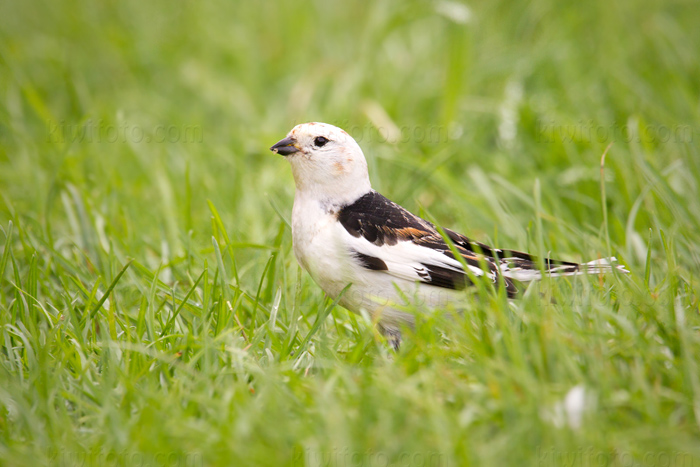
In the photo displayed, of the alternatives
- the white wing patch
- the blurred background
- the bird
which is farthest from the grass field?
the white wing patch

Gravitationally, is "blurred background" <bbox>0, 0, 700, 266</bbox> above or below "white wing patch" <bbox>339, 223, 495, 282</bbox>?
above

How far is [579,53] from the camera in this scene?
6230 millimetres

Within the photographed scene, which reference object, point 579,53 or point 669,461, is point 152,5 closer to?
point 579,53

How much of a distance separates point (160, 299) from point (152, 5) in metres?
5.64

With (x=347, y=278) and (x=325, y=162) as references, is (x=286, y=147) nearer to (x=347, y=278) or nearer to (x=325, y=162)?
(x=325, y=162)

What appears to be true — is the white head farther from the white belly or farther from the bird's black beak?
the white belly

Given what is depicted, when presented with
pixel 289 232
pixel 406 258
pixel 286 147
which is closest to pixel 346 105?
pixel 289 232

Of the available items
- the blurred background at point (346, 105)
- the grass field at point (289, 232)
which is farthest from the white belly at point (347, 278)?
the blurred background at point (346, 105)

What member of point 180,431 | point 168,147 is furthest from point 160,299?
point 168,147

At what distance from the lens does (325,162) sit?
9.91 feet

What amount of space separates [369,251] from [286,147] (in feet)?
2.21

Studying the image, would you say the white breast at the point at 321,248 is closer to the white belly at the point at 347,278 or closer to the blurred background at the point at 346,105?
the white belly at the point at 347,278

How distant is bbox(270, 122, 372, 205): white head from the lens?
9.89 ft

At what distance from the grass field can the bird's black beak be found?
425mm
